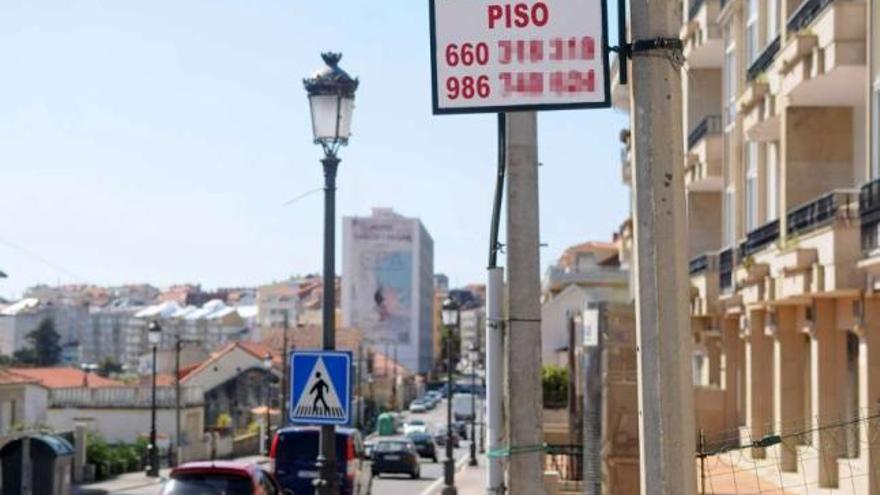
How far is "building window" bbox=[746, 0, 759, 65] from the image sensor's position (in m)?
27.2

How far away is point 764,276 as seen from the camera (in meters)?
24.4

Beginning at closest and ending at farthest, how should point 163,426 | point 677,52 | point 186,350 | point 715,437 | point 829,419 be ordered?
point 677,52
point 829,419
point 715,437
point 163,426
point 186,350

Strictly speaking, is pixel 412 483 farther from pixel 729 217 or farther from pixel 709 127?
pixel 709 127

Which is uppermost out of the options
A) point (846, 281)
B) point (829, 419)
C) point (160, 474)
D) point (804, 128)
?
point (804, 128)

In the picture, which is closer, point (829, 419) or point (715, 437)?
point (829, 419)

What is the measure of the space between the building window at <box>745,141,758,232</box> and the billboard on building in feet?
505

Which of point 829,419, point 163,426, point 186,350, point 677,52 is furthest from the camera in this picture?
point 186,350

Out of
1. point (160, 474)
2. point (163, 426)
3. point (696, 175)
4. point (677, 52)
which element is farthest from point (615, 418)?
point (163, 426)

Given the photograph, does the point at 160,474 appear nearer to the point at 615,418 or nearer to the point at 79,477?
the point at 79,477

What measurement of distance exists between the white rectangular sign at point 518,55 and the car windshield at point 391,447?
1417 inches

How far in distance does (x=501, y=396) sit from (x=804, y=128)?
13.8m

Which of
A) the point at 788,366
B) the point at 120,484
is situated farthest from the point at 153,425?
the point at 788,366

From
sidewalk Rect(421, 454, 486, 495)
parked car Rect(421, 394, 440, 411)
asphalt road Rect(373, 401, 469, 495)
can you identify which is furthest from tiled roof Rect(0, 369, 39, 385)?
parked car Rect(421, 394, 440, 411)

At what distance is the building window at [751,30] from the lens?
27.2 m
